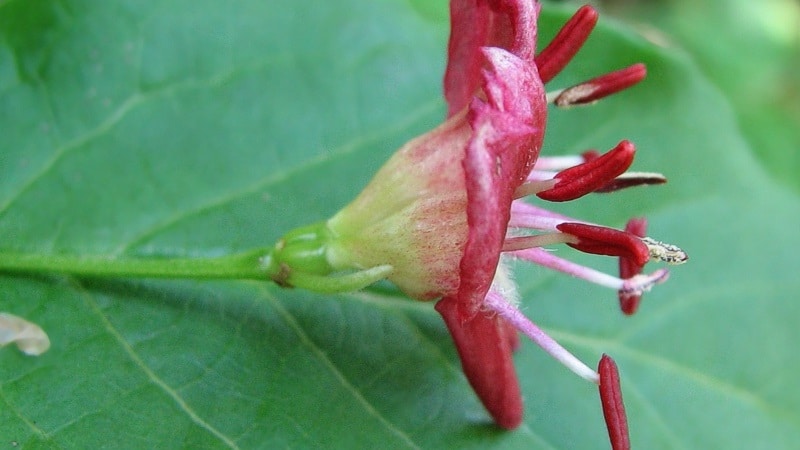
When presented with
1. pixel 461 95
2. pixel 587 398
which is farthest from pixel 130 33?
pixel 587 398

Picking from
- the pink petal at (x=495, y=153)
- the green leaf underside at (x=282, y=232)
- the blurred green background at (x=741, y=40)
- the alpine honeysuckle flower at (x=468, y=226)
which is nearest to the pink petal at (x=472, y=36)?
the alpine honeysuckle flower at (x=468, y=226)

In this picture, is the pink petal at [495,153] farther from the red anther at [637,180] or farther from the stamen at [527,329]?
the red anther at [637,180]

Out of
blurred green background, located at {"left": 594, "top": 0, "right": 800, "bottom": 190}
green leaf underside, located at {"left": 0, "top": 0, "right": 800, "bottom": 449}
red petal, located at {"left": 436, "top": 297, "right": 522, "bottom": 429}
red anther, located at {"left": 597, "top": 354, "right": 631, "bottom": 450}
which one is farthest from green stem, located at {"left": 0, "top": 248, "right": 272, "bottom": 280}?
blurred green background, located at {"left": 594, "top": 0, "right": 800, "bottom": 190}

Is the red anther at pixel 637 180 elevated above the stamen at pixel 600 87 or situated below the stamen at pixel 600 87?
below

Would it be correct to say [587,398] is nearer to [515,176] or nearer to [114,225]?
[515,176]

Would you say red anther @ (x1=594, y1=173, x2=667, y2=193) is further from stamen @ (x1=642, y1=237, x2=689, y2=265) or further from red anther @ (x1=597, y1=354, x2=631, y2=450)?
red anther @ (x1=597, y1=354, x2=631, y2=450)

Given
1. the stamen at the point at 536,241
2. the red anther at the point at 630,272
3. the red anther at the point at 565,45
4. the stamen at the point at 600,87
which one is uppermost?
the red anther at the point at 565,45

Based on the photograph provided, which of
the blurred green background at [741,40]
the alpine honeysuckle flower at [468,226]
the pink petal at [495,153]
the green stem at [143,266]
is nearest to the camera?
the pink petal at [495,153]
